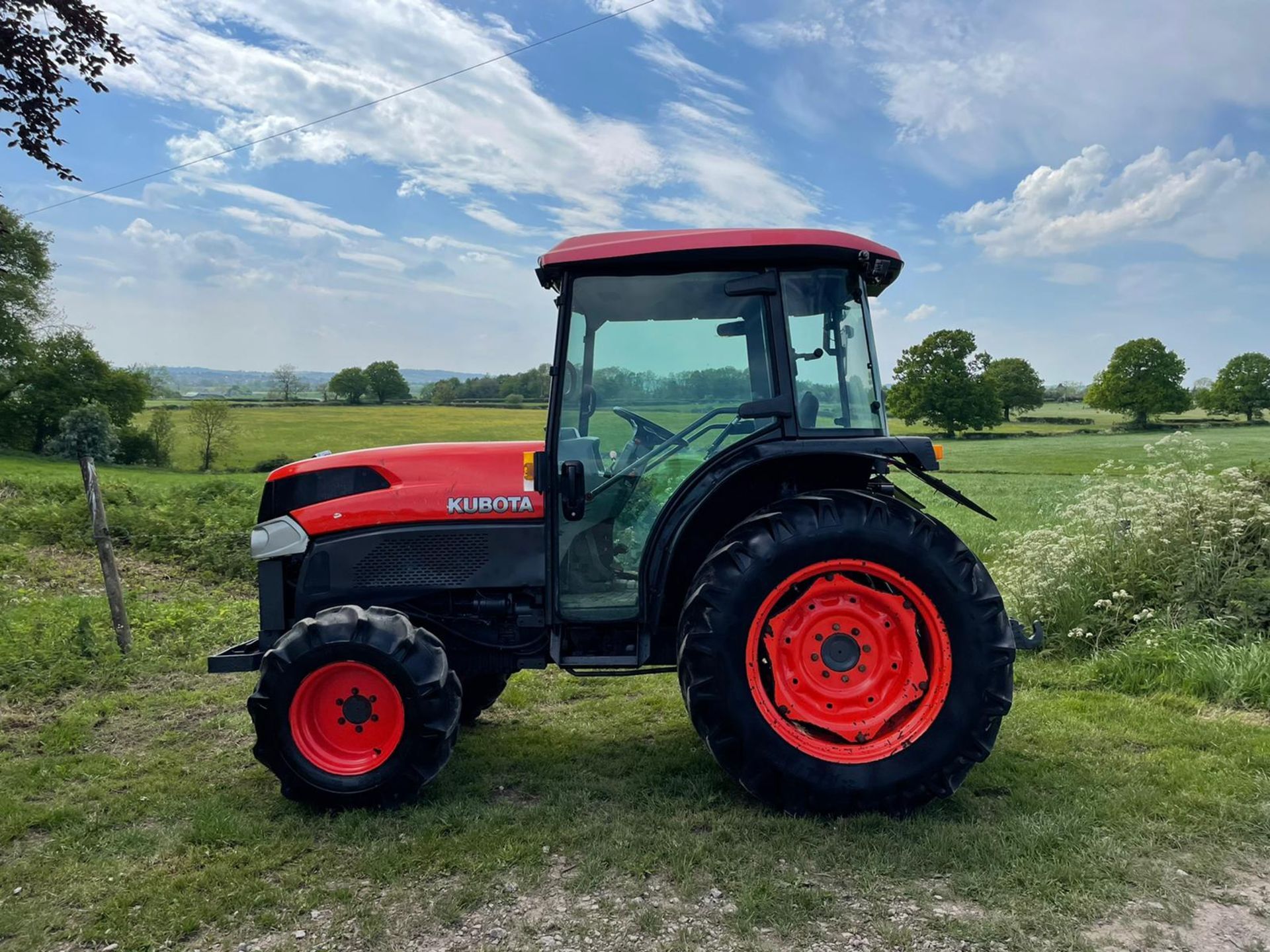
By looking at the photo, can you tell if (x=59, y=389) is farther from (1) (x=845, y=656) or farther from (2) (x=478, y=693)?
(1) (x=845, y=656)

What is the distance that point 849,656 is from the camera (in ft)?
11.8

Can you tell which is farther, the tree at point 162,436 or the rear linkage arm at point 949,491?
the tree at point 162,436

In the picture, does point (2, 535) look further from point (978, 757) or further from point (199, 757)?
point (978, 757)

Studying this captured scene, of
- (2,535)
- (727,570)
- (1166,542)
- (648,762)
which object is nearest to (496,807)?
(648,762)

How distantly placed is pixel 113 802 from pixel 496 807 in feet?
5.85

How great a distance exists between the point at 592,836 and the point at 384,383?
107 feet

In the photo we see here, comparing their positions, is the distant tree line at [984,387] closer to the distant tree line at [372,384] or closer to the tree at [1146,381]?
the tree at [1146,381]

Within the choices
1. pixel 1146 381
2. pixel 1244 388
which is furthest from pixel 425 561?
pixel 1146 381

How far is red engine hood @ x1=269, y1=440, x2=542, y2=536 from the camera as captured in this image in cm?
403

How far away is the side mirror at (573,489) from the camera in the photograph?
376cm

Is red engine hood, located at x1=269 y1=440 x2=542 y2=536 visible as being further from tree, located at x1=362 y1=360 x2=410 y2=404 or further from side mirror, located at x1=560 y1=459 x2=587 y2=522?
tree, located at x1=362 y1=360 x2=410 y2=404

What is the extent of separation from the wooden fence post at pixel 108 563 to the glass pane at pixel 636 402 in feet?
14.3


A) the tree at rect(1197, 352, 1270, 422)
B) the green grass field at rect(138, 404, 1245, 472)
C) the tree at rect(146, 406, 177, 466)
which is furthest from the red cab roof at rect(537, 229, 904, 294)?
the tree at rect(1197, 352, 1270, 422)

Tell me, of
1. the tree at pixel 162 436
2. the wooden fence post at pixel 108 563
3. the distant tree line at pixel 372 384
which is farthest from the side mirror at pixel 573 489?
the tree at pixel 162 436
